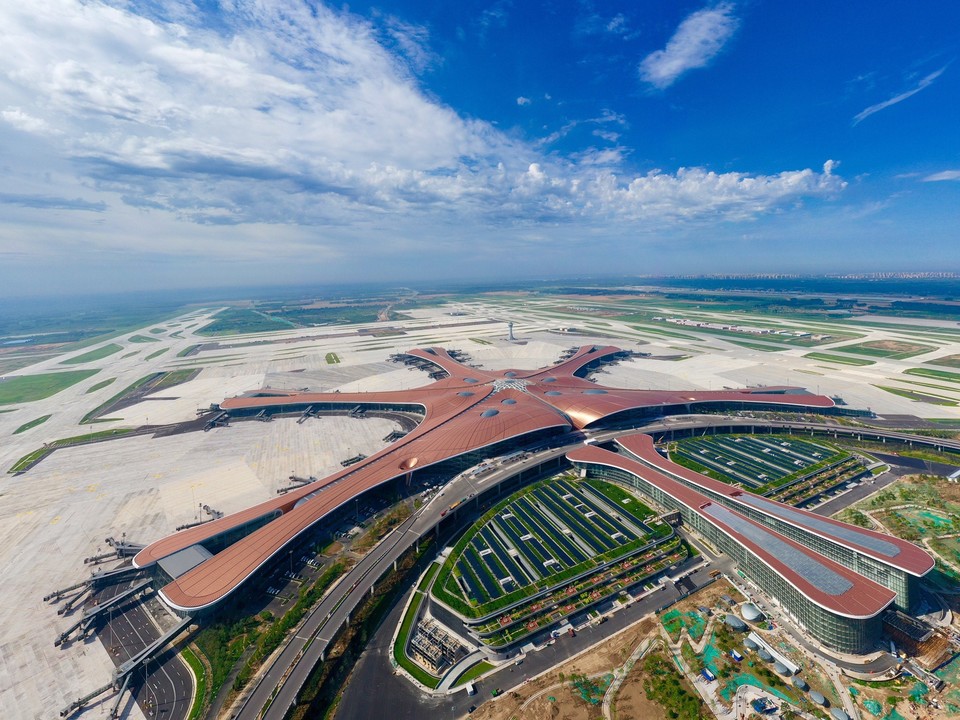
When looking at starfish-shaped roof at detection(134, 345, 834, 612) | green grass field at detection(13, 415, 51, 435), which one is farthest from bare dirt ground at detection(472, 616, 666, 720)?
green grass field at detection(13, 415, 51, 435)

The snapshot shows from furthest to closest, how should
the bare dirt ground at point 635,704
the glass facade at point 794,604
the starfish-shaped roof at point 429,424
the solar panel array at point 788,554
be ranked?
the starfish-shaped roof at point 429,424, the solar panel array at point 788,554, the glass facade at point 794,604, the bare dirt ground at point 635,704

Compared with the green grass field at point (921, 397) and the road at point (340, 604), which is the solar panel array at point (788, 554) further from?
the green grass field at point (921, 397)

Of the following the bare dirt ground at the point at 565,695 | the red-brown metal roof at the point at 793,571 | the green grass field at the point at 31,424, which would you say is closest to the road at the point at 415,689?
the bare dirt ground at the point at 565,695

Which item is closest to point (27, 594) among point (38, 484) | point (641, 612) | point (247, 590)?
point (247, 590)

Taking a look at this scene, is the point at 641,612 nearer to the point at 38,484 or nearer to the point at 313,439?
the point at 313,439

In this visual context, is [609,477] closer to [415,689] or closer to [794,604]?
[794,604]

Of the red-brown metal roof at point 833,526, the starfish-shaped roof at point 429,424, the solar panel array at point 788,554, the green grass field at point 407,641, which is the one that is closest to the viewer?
the green grass field at point 407,641

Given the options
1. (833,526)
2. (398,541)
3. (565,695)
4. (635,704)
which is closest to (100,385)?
(398,541)
